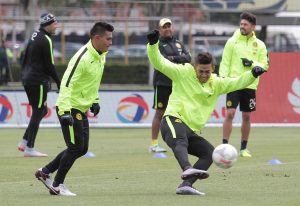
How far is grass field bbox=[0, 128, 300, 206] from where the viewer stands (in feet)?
31.4

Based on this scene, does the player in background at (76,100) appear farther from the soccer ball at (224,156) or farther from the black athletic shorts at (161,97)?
the black athletic shorts at (161,97)

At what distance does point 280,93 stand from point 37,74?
8.23m

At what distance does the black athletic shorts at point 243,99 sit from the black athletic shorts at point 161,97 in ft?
3.77

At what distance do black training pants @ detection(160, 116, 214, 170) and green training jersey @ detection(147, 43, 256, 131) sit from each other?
0.29ft

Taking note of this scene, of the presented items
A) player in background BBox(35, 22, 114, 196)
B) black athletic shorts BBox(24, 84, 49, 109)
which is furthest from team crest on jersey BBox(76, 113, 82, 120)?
black athletic shorts BBox(24, 84, 49, 109)

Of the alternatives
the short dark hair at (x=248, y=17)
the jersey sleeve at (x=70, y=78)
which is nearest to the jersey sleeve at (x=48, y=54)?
the short dark hair at (x=248, y=17)

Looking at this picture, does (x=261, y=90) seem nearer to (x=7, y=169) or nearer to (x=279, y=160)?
(x=279, y=160)

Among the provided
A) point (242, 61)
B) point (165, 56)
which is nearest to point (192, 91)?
point (242, 61)

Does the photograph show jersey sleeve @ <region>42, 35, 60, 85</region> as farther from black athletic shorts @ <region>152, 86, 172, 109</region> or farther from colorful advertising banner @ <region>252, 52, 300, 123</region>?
colorful advertising banner @ <region>252, 52, 300, 123</region>

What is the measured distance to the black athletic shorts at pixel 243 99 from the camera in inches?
578

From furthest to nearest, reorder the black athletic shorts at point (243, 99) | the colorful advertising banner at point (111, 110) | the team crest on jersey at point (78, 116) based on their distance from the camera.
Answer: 1. the colorful advertising banner at point (111, 110)
2. the black athletic shorts at point (243, 99)
3. the team crest on jersey at point (78, 116)

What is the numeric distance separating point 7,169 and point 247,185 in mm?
3636

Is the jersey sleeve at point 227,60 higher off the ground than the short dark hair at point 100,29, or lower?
lower

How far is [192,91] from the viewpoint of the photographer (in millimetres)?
10242
